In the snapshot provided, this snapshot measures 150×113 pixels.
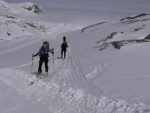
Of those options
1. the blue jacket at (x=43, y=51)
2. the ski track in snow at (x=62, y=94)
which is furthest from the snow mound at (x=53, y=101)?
→ the blue jacket at (x=43, y=51)

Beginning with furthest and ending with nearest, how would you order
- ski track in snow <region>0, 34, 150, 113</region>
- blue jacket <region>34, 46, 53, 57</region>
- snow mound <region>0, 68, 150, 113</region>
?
blue jacket <region>34, 46, 53, 57</region>
ski track in snow <region>0, 34, 150, 113</region>
snow mound <region>0, 68, 150, 113</region>

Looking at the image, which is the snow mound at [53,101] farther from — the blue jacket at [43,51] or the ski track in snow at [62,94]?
the blue jacket at [43,51]

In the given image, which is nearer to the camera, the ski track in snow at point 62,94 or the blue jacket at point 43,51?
the ski track in snow at point 62,94

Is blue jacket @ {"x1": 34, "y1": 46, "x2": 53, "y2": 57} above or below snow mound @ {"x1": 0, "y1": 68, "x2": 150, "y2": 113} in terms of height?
above

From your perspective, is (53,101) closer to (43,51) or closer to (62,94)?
(62,94)

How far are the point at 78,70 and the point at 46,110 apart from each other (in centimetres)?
879

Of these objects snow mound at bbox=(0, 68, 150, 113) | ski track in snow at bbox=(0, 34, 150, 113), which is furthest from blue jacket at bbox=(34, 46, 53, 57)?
snow mound at bbox=(0, 68, 150, 113)

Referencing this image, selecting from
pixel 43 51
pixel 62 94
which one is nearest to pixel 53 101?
pixel 62 94

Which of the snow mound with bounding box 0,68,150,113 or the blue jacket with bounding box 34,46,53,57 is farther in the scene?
the blue jacket with bounding box 34,46,53,57

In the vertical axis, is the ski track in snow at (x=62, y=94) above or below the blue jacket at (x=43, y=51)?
below

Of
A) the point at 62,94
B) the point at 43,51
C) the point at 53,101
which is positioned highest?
the point at 43,51

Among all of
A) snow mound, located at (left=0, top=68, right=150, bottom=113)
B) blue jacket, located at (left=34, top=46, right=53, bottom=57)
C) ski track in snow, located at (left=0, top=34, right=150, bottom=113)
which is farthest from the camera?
blue jacket, located at (left=34, top=46, right=53, bottom=57)

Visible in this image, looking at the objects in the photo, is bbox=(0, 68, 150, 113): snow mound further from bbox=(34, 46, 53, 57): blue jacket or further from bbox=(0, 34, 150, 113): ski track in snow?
bbox=(34, 46, 53, 57): blue jacket

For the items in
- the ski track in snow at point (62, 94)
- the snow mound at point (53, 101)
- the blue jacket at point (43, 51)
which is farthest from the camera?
the blue jacket at point (43, 51)
